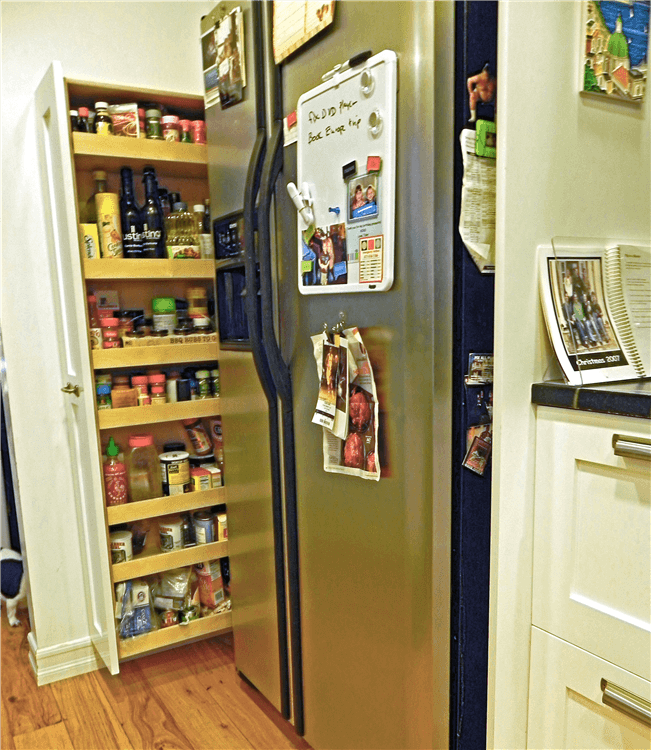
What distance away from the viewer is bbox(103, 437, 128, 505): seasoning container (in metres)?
1.87

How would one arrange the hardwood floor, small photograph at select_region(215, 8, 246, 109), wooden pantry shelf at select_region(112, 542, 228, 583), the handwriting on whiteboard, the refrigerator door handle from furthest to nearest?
wooden pantry shelf at select_region(112, 542, 228, 583) < the hardwood floor < small photograph at select_region(215, 8, 246, 109) < the refrigerator door handle < the handwriting on whiteboard

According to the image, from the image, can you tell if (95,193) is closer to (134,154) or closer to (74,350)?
(134,154)

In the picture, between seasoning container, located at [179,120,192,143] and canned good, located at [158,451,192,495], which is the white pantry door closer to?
canned good, located at [158,451,192,495]

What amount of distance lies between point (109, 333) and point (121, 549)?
68 centimetres

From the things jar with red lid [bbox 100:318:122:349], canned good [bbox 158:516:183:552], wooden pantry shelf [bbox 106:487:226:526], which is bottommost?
canned good [bbox 158:516:183:552]

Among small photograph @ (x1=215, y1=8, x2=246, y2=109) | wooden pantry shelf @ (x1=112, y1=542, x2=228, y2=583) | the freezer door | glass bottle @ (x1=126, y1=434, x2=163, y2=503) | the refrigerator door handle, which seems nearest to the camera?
the freezer door

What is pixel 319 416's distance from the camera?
1.25m

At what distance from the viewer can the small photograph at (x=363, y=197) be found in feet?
Result: 3.47

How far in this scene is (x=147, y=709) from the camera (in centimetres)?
179

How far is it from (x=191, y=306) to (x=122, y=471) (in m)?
0.58

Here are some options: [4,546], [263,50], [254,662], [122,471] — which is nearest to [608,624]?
[254,662]

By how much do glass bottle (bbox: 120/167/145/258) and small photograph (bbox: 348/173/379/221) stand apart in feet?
3.20

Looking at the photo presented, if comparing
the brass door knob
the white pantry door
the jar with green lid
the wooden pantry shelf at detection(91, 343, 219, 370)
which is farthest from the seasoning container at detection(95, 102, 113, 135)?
the brass door knob

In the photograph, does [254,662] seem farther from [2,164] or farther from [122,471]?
[2,164]
